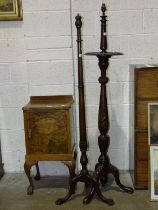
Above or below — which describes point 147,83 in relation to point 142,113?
above

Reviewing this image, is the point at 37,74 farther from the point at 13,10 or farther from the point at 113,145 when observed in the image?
the point at 113,145

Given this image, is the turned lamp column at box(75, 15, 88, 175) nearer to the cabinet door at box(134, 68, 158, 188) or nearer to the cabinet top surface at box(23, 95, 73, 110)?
the cabinet top surface at box(23, 95, 73, 110)

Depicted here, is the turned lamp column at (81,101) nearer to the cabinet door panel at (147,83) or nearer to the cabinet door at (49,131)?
the cabinet door at (49,131)

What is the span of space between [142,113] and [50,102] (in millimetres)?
710

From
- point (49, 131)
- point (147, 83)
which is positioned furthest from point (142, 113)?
point (49, 131)

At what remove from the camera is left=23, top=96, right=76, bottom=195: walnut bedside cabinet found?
7.63ft

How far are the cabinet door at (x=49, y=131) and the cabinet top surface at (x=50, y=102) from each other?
0.04m

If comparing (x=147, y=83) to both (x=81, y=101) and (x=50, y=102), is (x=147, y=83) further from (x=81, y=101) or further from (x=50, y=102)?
(x=50, y=102)

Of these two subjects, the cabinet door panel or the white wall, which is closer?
the cabinet door panel

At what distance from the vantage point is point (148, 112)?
2.34m

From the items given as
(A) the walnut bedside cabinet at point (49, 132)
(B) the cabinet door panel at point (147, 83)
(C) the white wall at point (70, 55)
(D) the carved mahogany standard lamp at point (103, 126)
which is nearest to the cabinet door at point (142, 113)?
(B) the cabinet door panel at point (147, 83)

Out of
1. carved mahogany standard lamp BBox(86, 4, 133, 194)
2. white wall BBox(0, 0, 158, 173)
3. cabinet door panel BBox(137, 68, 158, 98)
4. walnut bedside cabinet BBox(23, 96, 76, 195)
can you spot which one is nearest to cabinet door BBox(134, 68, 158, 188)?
cabinet door panel BBox(137, 68, 158, 98)

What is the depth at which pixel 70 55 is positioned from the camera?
2.63 meters

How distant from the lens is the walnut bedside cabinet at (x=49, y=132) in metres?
2.33
